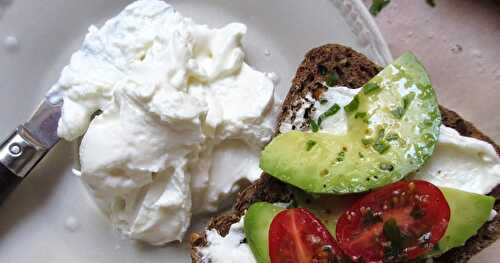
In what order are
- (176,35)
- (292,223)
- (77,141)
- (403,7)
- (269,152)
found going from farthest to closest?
(403,7) < (77,141) < (176,35) < (269,152) < (292,223)

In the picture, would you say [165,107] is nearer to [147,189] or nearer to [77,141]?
[147,189]

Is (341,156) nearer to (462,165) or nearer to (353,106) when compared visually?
(353,106)

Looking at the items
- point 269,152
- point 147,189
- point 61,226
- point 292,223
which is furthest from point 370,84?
point 61,226

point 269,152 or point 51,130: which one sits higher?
point 51,130

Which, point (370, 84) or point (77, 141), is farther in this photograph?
point (77, 141)

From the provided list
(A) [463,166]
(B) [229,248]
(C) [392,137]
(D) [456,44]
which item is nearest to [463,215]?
(A) [463,166]

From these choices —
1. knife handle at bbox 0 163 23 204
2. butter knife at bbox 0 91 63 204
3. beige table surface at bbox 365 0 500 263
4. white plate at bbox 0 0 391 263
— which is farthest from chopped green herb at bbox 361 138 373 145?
knife handle at bbox 0 163 23 204

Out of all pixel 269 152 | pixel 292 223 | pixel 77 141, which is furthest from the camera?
pixel 77 141
